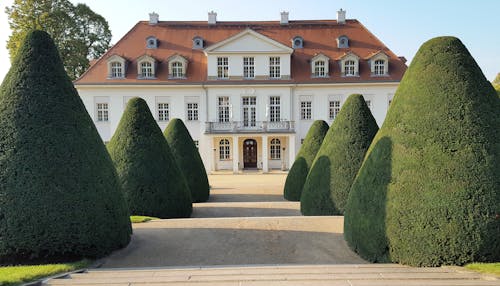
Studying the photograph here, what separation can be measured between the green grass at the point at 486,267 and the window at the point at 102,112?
28393mm

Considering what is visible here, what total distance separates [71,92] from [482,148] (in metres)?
7.01

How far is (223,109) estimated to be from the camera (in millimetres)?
28188

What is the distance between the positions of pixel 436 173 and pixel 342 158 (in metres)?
4.22

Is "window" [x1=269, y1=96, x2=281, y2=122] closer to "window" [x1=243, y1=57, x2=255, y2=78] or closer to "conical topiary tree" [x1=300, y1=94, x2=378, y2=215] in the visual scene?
"window" [x1=243, y1=57, x2=255, y2=78]

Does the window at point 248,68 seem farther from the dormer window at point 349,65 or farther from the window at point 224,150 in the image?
the dormer window at point 349,65

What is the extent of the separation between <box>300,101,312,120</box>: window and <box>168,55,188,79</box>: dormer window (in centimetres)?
1084

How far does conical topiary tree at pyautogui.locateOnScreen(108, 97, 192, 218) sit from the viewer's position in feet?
29.3

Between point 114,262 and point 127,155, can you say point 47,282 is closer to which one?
point 114,262

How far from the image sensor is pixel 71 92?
231 inches

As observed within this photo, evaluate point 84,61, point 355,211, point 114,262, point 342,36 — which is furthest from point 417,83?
point 84,61

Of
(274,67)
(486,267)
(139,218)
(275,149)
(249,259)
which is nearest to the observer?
(486,267)

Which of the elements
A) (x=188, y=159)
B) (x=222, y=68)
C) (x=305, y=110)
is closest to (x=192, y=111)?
(x=222, y=68)

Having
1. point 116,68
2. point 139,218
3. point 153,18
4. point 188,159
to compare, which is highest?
point 153,18

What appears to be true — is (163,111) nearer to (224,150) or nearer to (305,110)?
(224,150)
